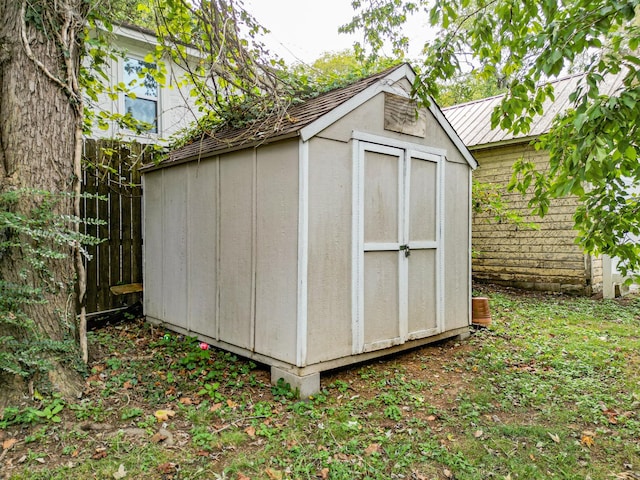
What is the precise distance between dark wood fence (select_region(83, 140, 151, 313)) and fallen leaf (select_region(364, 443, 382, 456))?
391 centimetres

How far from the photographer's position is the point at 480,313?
18.0 ft

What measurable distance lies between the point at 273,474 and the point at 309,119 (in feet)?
8.43

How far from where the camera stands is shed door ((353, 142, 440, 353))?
3.78 m

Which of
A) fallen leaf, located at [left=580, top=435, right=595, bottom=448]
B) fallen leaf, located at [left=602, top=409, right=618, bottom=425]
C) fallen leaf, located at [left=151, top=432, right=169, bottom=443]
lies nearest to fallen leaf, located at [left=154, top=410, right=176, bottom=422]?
fallen leaf, located at [left=151, top=432, right=169, bottom=443]

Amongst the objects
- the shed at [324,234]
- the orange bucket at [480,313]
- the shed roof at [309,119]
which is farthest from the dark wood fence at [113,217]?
the orange bucket at [480,313]

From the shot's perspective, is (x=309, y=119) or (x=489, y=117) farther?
(x=489, y=117)

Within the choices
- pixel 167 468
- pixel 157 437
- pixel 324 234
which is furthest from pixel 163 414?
pixel 324 234

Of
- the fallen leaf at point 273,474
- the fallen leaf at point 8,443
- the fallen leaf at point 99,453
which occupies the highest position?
the fallen leaf at point 8,443

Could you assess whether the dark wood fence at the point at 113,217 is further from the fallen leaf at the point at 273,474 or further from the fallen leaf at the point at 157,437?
the fallen leaf at the point at 273,474

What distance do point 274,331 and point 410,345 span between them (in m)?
1.54

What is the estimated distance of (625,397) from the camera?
3.54 meters

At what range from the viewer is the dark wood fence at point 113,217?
201 inches

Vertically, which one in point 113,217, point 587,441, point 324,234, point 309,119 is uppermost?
point 309,119

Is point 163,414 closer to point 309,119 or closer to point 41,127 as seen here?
point 41,127
